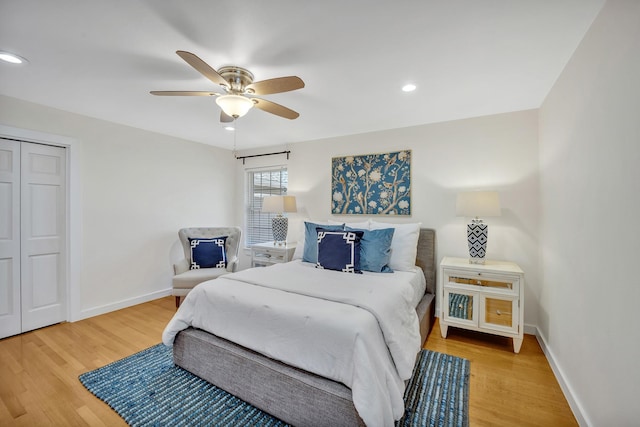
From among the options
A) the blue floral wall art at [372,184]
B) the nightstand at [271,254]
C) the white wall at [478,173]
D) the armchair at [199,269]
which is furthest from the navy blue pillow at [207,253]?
the white wall at [478,173]

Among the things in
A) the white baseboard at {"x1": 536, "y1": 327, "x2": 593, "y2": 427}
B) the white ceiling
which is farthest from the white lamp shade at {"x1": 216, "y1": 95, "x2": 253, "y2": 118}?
the white baseboard at {"x1": 536, "y1": 327, "x2": 593, "y2": 427}

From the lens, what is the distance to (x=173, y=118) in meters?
3.23

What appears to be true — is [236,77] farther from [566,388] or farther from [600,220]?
[566,388]

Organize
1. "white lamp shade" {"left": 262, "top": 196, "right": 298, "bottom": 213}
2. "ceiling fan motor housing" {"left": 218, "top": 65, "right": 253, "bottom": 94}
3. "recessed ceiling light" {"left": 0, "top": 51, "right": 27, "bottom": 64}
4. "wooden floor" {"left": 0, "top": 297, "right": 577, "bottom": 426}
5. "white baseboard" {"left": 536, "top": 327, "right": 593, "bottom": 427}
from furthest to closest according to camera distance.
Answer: "white lamp shade" {"left": 262, "top": 196, "right": 298, "bottom": 213} → "ceiling fan motor housing" {"left": 218, "top": 65, "right": 253, "bottom": 94} → "recessed ceiling light" {"left": 0, "top": 51, "right": 27, "bottom": 64} → "wooden floor" {"left": 0, "top": 297, "right": 577, "bottom": 426} → "white baseboard" {"left": 536, "top": 327, "right": 593, "bottom": 427}

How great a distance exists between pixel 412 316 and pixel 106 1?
2760mm

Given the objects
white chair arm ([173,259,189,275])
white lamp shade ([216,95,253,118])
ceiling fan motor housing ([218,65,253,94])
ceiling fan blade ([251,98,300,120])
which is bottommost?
white chair arm ([173,259,189,275])

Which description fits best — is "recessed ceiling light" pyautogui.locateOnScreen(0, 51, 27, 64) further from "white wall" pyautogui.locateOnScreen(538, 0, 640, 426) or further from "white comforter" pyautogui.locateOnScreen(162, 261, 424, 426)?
"white wall" pyautogui.locateOnScreen(538, 0, 640, 426)

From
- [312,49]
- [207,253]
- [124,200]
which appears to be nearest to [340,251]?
[312,49]

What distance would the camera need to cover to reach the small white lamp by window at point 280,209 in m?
3.96

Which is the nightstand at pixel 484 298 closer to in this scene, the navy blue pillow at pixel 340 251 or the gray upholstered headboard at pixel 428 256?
the gray upholstered headboard at pixel 428 256

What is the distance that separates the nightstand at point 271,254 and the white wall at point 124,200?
1.21m

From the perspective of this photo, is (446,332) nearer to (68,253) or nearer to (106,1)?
(106,1)

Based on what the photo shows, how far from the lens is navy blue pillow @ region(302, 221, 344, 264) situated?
3068mm

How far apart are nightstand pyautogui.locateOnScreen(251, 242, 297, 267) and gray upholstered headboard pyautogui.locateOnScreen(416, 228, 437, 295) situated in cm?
170
